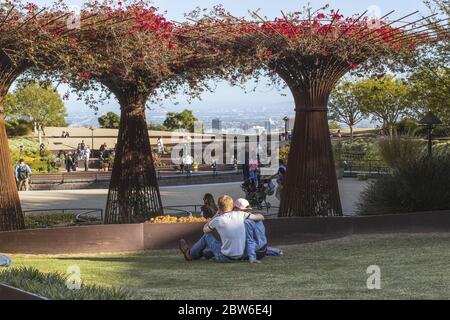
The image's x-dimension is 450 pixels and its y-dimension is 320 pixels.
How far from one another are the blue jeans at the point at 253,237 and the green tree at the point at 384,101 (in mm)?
39637

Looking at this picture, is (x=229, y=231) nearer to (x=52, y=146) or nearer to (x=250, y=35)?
(x=250, y=35)

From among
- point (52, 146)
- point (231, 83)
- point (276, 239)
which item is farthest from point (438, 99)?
point (52, 146)

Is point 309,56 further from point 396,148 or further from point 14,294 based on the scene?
point 396,148

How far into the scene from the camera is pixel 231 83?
15.1 m

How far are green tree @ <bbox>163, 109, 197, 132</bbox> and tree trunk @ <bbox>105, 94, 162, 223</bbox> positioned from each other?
47.5 meters

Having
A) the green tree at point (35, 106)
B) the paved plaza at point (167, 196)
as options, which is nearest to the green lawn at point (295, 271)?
the paved plaza at point (167, 196)

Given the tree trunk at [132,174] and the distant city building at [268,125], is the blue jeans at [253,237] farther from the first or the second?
the distant city building at [268,125]

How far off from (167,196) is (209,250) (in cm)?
1311

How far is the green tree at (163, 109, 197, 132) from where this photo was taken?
2488 inches

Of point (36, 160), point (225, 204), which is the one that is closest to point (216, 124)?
point (36, 160)

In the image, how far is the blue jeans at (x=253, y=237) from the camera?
33.2ft

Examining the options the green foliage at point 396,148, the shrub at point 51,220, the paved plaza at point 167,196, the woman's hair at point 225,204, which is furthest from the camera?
the green foliage at point 396,148

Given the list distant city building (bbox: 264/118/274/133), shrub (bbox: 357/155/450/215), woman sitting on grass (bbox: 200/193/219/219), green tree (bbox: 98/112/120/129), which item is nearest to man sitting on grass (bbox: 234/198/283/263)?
woman sitting on grass (bbox: 200/193/219/219)

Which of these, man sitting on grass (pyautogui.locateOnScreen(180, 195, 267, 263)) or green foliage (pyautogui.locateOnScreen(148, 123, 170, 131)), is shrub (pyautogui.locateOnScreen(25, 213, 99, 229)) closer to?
man sitting on grass (pyautogui.locateOnScreen(180, 195, 267, 263))
